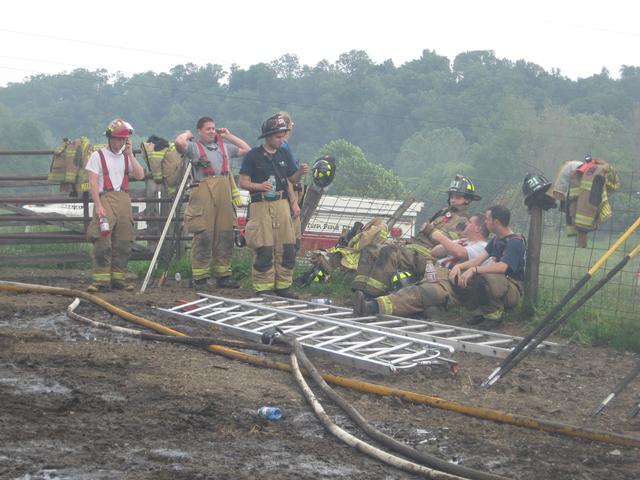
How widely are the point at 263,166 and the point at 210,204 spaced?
939 millimetres

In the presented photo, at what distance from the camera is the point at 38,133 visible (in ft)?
243

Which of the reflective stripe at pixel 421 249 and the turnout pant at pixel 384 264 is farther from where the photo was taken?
the reflective stripe at pixel 421 249

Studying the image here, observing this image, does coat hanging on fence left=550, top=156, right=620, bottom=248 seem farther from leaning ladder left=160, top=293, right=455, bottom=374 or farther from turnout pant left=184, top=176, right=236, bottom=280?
turnout pant left=184, top=176, right=236, bottom=280

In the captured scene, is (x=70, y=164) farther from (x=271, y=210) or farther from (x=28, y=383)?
(x=28, y=383)

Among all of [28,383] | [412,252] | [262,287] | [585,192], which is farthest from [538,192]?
[28,383]

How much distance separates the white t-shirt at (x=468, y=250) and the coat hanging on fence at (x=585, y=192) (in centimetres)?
89

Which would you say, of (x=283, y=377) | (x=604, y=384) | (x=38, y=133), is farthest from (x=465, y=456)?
(x=38, y=133)

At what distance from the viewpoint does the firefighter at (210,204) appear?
1076 cm

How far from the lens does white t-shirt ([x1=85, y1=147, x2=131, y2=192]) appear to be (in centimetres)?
1035

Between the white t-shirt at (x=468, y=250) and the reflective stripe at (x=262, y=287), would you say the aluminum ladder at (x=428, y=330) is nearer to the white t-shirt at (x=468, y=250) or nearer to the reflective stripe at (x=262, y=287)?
the reflective stripe at (x=262, y=287)

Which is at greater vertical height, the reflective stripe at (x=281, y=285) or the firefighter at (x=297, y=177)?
the firefighter at (x=297, y=177)

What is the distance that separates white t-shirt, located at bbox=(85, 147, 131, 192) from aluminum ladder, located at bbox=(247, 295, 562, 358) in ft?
7.09

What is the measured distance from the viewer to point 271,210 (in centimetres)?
1013

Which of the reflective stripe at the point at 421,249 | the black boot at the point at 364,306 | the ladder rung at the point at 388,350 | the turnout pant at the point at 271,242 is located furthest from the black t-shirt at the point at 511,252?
the turnout pant at the point at 271,242
